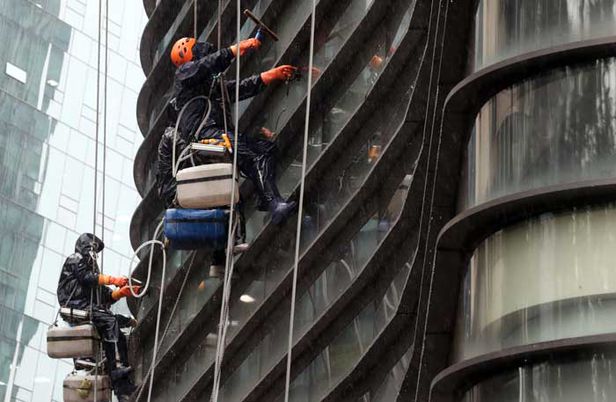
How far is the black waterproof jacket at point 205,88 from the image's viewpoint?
60.5 feet

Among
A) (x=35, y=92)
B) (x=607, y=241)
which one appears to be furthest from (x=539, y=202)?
(x=35, y=92)

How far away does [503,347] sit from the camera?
10.5m

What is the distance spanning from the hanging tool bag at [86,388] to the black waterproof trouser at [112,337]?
0.47ft

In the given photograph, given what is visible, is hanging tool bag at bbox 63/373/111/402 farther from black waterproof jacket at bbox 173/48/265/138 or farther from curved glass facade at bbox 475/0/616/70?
curved glass facade at bbox 475/0/616/70

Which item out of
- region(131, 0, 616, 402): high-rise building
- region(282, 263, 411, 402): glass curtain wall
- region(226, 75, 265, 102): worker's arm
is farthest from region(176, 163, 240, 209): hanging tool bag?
region(282, 263, 411, 402): glass curtain wall

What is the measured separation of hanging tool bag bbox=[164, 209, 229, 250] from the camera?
62.2ft

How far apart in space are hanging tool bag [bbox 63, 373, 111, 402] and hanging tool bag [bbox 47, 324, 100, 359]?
0.56 m

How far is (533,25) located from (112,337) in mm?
12267

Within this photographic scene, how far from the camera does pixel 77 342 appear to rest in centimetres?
2219

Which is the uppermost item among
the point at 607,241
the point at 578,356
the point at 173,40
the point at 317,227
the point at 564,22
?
the point at 173,40

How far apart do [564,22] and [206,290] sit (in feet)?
40.2

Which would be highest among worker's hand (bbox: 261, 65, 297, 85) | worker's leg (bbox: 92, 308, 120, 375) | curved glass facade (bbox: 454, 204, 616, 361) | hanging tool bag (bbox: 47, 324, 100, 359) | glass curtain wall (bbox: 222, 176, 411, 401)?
worker's hand (bbox: 261, 65, 297, 85)

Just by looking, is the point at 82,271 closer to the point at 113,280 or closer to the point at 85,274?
the point at 85,274

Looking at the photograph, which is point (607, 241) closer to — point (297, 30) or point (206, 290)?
point (297, 30)
